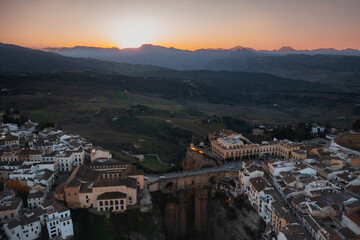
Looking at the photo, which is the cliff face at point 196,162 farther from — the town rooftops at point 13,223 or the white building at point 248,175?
the town rooftops at point 13,223

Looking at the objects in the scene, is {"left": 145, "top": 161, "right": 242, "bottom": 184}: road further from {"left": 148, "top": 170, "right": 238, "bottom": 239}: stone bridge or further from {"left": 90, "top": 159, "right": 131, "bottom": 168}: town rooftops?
{"left": 90, "top": 159, "right": 131, "bottom": 168}: town rooftops

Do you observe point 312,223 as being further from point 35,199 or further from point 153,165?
point 153,165

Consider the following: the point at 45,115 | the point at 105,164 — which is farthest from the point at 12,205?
the point at 45,115

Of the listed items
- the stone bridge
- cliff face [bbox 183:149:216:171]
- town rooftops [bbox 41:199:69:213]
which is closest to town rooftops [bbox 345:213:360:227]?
the stone bridge

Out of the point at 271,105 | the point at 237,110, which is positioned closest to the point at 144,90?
the point at 237,110

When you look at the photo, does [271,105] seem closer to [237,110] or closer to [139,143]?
[237,110]
